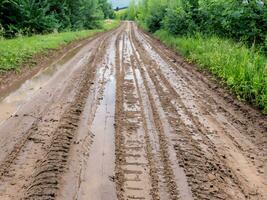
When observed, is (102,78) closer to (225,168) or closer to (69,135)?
(69,135)

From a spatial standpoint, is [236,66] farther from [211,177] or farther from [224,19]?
[211,177]

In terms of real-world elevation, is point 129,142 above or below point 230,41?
below

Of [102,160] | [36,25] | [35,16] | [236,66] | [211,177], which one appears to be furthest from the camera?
[36,25]

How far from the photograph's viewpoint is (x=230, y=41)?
39.9 ft

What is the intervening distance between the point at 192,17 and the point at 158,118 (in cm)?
1210

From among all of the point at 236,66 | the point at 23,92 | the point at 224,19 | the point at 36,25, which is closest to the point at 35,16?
the point at 36,25

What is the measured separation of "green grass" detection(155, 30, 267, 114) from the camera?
23.6 feet

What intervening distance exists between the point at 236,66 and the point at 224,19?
423 cm

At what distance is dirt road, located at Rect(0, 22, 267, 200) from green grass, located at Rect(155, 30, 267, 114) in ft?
1.26

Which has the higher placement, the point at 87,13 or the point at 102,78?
the point at 87,13

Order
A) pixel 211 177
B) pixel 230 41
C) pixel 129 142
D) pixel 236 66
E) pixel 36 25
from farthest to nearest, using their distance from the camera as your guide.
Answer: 1. pixel 36 25
2. pixel 230 41
3. pixel 236 66
4. pixel 129 142
5. pixel 211 177

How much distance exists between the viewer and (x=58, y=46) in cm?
1583

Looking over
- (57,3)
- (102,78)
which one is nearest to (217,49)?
(102,78)

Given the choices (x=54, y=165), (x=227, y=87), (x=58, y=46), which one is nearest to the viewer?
(x=54, y=165)
